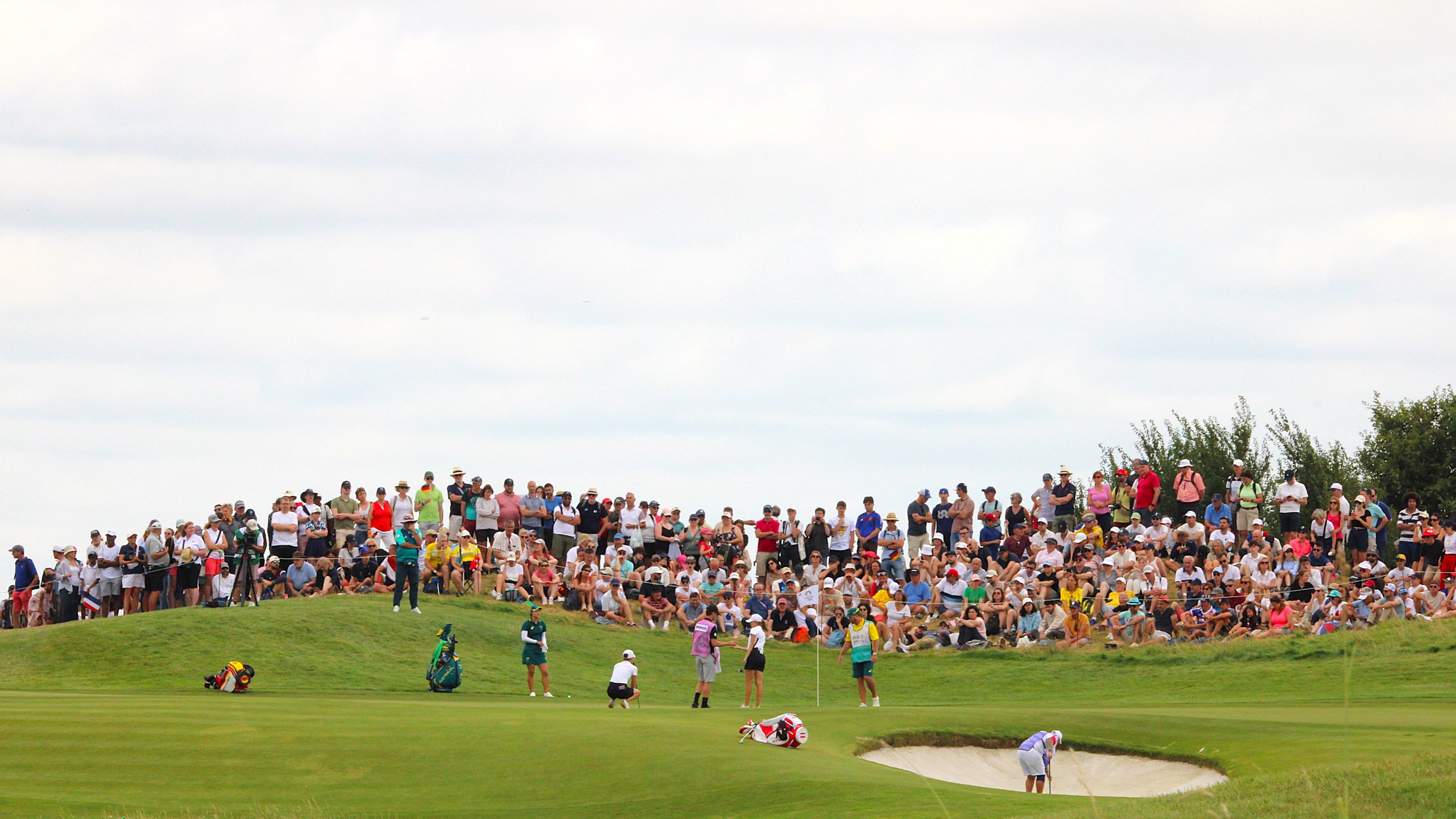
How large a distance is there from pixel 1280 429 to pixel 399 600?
4307cm

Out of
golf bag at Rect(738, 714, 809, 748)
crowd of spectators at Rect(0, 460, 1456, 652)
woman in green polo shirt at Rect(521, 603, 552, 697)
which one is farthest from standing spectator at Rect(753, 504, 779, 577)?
golf bag at Rect(738, 714, 809, 748)

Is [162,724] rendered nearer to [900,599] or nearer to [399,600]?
[399,600]

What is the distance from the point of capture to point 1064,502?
35.6m

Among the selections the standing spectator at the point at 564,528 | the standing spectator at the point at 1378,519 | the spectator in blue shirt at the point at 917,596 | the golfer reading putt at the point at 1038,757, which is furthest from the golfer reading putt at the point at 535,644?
the standing spectator at the point at 1378,519

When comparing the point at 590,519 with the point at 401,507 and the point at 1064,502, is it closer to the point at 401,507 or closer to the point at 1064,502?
the point at 401,507

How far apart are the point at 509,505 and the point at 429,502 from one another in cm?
260

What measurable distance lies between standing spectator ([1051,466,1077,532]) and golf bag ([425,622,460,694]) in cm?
1611

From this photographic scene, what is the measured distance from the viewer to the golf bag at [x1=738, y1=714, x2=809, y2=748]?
2086 cm

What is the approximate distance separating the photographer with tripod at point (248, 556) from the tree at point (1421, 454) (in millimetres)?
44999

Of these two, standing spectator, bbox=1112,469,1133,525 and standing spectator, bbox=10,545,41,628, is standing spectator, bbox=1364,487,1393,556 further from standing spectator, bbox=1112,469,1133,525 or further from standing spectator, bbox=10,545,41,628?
standing spectator, bbox=10,545,41,628

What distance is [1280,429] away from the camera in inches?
2410

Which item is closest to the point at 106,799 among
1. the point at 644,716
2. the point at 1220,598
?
the point at 644,716

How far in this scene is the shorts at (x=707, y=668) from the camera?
26.8m

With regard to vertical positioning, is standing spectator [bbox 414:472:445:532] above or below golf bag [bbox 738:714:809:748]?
above
